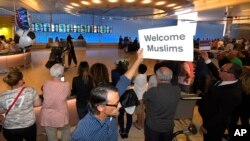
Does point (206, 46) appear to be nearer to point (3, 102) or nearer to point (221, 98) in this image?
point (221, 98)

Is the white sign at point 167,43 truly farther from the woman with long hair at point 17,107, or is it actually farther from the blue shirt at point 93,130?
the woman with long hair at point 17,107

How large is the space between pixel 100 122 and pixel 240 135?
70.4 inches

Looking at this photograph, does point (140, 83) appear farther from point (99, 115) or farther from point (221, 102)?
point (99, 115)

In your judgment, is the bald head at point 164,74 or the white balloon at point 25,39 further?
the white balloon at point 25,39

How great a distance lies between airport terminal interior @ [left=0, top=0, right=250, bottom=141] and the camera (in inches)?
169

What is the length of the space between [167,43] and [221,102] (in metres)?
1.19

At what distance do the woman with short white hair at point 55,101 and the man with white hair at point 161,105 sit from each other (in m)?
1.10

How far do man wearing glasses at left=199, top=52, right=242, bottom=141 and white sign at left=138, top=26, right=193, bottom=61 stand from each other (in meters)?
1.03

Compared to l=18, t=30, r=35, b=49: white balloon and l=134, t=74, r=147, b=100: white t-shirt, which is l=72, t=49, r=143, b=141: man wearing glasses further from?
l=18, t=30, r=35, b=49: white balloon

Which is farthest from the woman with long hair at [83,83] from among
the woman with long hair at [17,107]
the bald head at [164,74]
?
the bald head at [164,74]

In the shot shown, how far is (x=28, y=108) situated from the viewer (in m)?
2.75

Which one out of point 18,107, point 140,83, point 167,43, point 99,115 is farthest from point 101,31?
point 99,115

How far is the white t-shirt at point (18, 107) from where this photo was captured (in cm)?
262

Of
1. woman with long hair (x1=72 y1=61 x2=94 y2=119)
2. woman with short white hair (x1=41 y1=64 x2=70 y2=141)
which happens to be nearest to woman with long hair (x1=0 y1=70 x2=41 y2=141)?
woman with short white hair (x1=41 y1=64 x2=70 y2=141)
